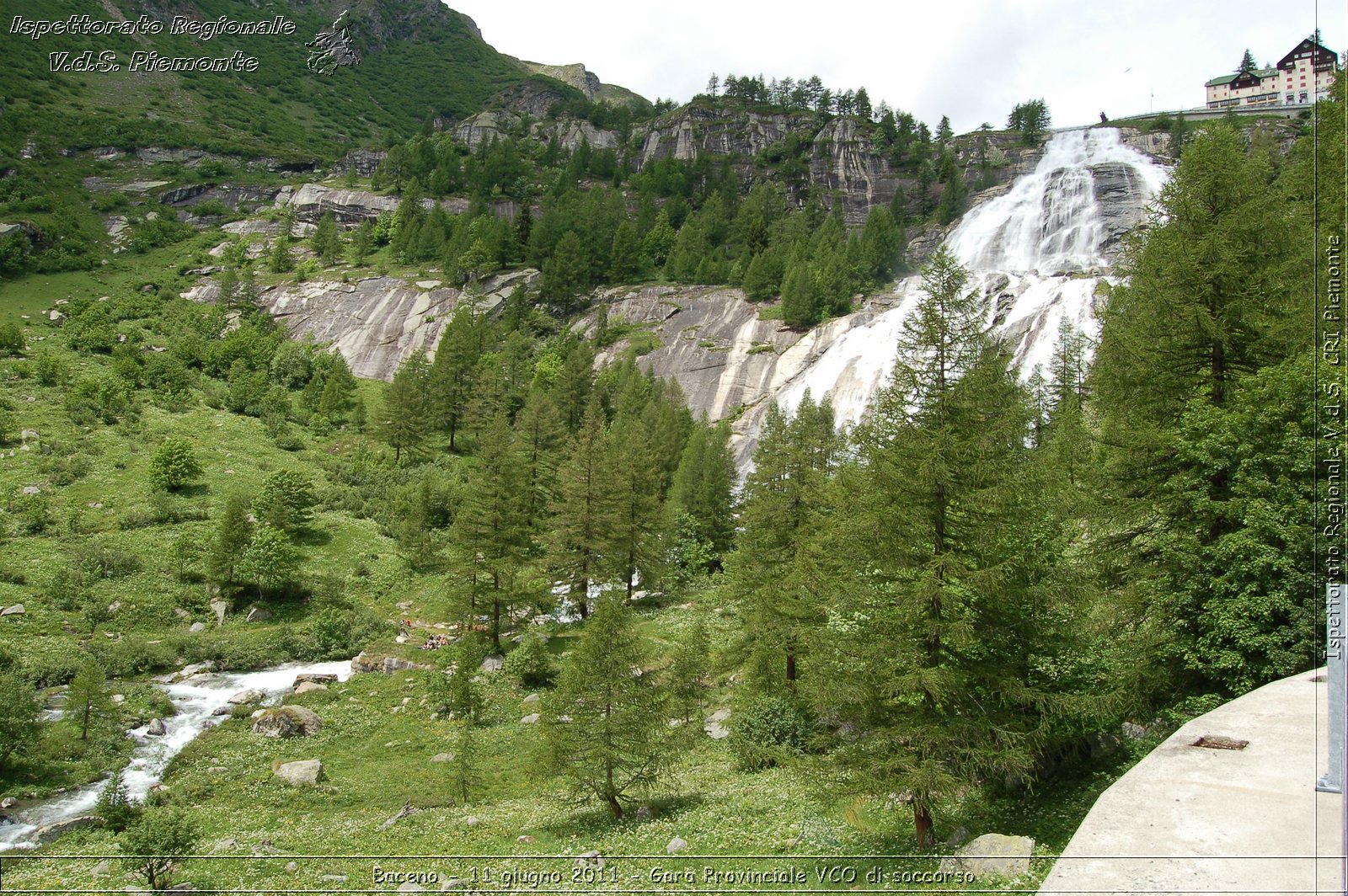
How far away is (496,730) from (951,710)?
65.5ft

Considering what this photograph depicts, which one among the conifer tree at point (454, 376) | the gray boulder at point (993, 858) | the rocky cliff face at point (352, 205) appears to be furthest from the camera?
the rocky cliff face at point (352, 205)

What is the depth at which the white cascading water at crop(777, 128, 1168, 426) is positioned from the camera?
210ft

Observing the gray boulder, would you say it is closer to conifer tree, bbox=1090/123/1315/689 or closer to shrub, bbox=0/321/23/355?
conifer tree, bbox=1090/123/1315/689

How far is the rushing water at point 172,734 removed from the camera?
1997cm

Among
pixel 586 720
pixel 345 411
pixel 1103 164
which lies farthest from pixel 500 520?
pixel 1103 164

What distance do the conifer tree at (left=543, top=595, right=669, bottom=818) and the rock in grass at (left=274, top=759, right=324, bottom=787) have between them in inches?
379

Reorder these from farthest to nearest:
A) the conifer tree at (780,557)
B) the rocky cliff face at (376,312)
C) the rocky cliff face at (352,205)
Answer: the rocky cliff face at (352,205), the rocky cliff face at (376,312), the conifer tree at (780,557)

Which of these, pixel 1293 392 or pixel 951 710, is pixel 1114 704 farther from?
pixel 1293 392

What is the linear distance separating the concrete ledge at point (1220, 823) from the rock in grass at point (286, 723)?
27.1m

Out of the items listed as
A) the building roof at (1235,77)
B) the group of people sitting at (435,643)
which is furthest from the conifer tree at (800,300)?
the building roof at (1235,77)

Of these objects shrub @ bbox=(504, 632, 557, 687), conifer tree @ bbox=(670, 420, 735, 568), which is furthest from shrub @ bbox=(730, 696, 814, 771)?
conifer tree @ bbox=(670, 420, 735, 568)

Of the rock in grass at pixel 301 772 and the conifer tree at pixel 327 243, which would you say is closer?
the rock in grass at pixel 301 772

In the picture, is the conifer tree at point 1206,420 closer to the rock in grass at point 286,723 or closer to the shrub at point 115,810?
the shrub at point 115,810

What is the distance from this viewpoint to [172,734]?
27.1 metres
